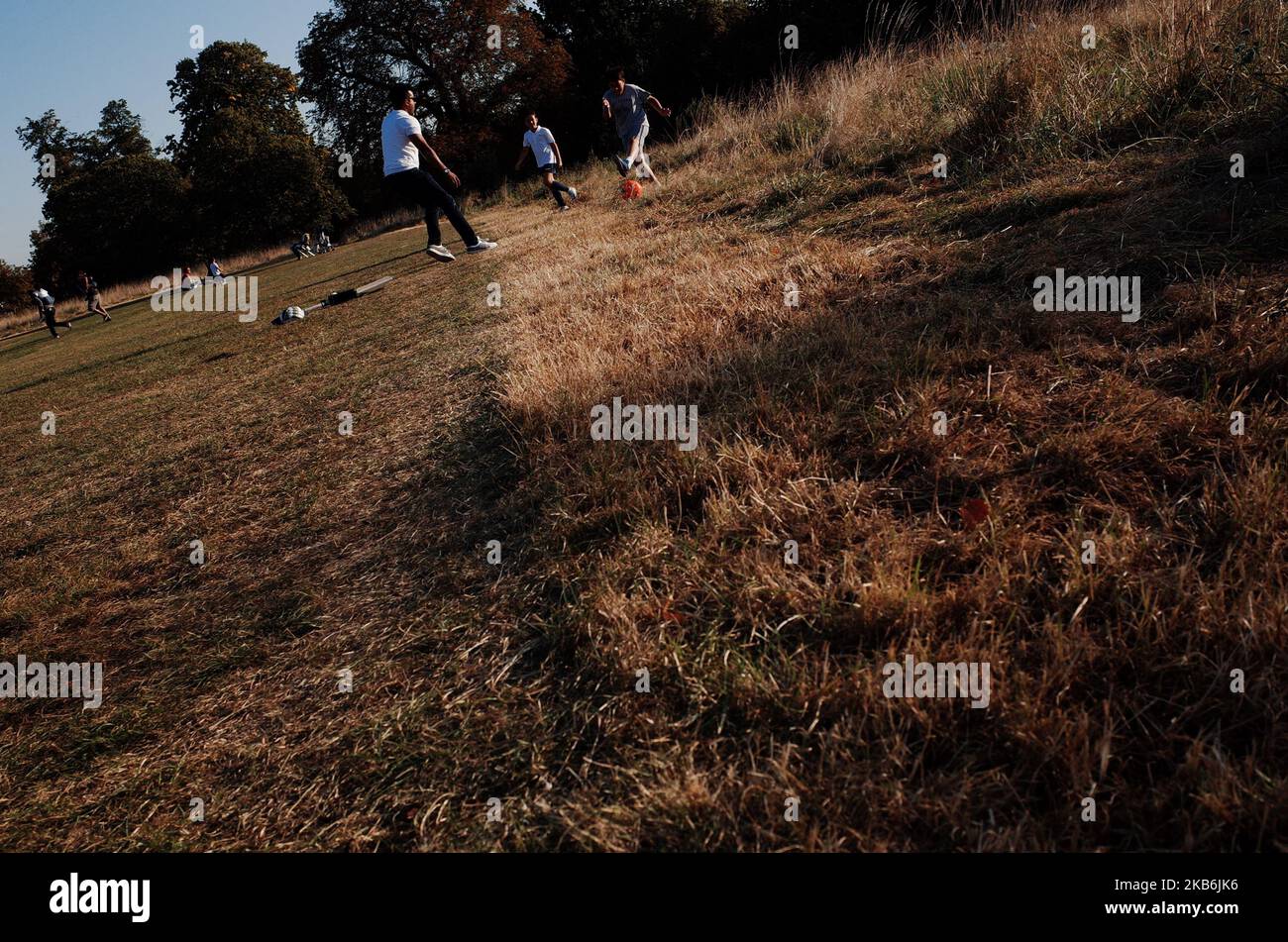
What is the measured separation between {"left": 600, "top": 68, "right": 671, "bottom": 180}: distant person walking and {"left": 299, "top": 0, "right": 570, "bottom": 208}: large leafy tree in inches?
956

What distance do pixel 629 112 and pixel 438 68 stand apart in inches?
1252

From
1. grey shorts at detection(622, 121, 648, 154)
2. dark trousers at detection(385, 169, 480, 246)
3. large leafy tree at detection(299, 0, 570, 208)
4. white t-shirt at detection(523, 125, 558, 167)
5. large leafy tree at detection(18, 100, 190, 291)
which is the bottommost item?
dark trousers at detection(385, 169, 480, 246)

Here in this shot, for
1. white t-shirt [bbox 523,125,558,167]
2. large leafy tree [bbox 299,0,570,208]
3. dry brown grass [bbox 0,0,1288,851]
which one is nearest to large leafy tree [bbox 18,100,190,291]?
large leafy tree [bbox 299,0,570,208]

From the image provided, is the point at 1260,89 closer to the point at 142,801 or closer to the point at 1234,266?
the point at 1234,266

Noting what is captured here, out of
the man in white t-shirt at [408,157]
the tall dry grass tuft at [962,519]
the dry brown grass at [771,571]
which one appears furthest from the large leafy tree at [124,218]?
the tall dry grass tuft at [962,519]

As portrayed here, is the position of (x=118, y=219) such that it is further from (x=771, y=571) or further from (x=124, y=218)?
(x=771, y=571)

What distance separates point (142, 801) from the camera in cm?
181

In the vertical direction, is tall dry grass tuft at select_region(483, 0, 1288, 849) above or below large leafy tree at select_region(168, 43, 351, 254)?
below

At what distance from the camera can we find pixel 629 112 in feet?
39.7

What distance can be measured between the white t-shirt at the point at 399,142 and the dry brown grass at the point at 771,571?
597 centimetres

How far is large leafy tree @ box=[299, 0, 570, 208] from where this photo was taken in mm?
34969

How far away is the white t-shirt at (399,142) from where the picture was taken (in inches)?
363

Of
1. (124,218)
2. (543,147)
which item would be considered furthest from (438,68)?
(543,147)

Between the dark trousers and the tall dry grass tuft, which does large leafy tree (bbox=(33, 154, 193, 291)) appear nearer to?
the dark trousers
